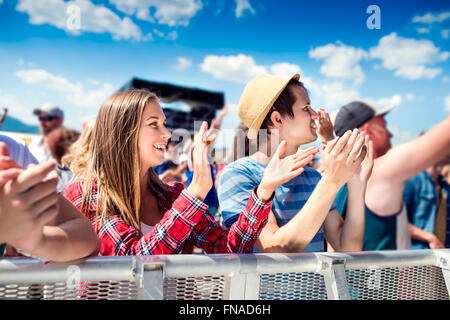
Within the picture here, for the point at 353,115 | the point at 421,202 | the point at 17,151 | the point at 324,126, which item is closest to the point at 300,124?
the point at 324,126

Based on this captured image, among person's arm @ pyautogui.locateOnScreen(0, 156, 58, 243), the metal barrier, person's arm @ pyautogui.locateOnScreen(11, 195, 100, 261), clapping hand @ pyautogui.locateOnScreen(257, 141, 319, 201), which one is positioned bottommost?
the metal barrier

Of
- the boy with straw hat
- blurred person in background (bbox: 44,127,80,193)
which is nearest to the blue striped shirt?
the boy with straw hat

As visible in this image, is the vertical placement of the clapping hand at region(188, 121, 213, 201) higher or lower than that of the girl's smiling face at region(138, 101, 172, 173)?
lower

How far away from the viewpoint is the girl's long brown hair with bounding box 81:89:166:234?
1.01m

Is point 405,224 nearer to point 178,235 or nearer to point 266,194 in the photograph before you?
point 266,194

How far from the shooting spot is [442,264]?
0.80 meters

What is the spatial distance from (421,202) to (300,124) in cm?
143

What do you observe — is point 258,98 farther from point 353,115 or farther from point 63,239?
point 63,239

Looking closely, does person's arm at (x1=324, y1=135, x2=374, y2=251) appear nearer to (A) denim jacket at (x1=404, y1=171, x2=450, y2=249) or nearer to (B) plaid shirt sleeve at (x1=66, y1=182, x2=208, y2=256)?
(B) plaid shirt sleeve at (x1=66, y1=182, x2=208, y2=256)

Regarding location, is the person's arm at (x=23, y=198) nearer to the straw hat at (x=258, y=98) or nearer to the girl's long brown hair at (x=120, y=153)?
the girl's long brown hair at (x=120, y=153)

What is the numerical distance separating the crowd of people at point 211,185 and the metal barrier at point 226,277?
0.04 m

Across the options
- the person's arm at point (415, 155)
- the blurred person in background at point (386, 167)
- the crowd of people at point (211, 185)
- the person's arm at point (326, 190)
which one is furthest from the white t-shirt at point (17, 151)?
the person's arm at point (415, 155)

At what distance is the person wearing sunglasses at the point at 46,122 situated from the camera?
281 centimetres
